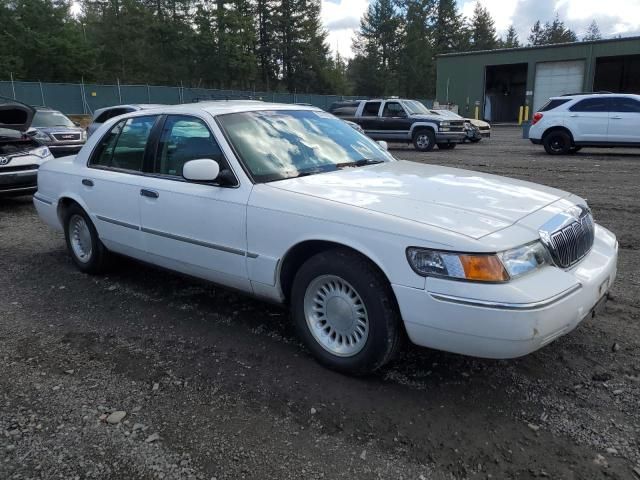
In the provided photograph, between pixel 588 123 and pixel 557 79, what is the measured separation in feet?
80.9

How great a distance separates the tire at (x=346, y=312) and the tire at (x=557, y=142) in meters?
14.2


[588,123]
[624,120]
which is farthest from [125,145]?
[624,120]

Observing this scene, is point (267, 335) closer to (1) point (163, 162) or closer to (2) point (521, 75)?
(1) point (163, 162)

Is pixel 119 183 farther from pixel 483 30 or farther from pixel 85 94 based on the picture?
pixel 483 30

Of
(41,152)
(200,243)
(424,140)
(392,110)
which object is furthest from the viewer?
(392,110)

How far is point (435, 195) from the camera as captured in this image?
10.6ft

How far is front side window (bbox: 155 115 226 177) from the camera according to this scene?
152 inches

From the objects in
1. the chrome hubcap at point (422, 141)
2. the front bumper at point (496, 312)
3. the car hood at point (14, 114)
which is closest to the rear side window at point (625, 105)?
the chrome hubcap at point (422, 141)

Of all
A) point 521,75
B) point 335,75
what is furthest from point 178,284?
point 335,75

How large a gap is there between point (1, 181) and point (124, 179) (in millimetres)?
5262

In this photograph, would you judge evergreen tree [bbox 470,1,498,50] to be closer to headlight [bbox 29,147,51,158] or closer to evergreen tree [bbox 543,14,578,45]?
evergreen tree [bbox 543,14,578,45]

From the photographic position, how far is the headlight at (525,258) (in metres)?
2.65

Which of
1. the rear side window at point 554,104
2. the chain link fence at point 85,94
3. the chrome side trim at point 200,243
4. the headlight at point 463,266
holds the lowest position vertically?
the chrome side trim at point 200,243

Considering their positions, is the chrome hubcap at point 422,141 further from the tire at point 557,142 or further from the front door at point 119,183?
the front door at point 119,183
